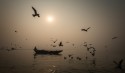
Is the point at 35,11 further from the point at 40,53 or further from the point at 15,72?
the point at 40,53

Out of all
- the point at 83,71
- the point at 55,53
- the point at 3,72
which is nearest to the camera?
the point at 3,72

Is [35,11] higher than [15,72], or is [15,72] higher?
[35,11]

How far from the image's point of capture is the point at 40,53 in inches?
2068

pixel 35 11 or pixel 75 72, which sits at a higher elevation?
pixel 35 11

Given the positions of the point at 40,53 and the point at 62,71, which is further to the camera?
the point at 40,53

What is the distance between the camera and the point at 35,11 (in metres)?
23.3

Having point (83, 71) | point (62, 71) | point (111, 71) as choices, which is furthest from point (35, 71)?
point (111, 71)

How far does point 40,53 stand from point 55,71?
99.9 ft

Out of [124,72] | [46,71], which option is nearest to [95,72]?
[124,72]

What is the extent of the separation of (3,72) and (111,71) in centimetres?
1082

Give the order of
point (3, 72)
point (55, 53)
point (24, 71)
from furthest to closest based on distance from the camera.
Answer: point (55, 53), point (24, 71), point (3, 72)

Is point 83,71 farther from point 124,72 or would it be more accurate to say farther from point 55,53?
point 55,53

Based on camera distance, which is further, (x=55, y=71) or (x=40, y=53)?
(x=40, y=53)

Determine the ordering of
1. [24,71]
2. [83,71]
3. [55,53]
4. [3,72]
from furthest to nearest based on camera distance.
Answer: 1. [55,53]
2. [83,71]
3. [24,71]
4. [3,72]
